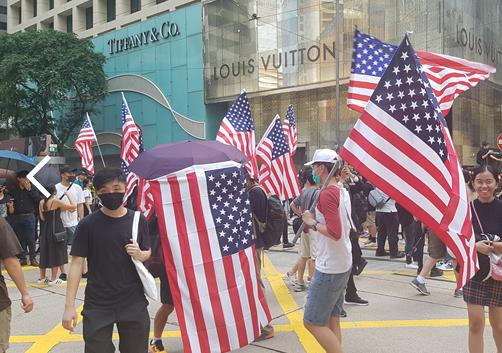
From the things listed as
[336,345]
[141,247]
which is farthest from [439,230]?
Answer: [141,247]

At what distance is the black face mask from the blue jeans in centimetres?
699

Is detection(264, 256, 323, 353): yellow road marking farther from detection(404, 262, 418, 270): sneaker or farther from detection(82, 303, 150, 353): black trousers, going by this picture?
detection(404, 262, 418, 270): sneaker

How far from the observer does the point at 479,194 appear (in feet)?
12.3

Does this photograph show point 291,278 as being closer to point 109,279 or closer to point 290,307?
point 290,307

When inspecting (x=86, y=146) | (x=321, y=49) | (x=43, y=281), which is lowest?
(x=43, y=281)

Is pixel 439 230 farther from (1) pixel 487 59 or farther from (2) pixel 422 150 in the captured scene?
(1) pixel 487 59

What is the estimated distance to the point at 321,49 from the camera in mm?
23266

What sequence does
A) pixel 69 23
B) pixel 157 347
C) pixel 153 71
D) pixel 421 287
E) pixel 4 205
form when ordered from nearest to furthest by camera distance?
pixel 157 347, pixel 421 287, pixel 4 205, pixel 153 71, pixel 69 23

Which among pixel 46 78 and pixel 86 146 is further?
pixel 46 78

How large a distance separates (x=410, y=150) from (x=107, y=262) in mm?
2141

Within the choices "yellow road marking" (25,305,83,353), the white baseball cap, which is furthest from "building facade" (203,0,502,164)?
the white baseball cap

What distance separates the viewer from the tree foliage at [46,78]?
31297 mm

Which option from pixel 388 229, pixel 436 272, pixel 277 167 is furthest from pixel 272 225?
pixel 388 229

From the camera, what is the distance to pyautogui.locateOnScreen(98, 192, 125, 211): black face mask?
10.9ft
